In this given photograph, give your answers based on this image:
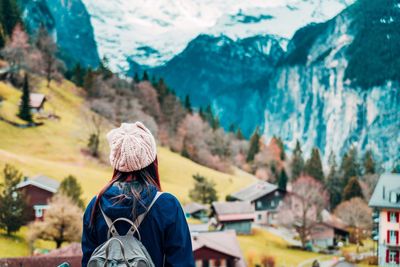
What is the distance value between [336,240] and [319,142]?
37468 millimetres

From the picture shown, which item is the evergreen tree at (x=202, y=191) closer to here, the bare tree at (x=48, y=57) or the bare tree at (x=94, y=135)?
the bare tree at (x=94, y=135)

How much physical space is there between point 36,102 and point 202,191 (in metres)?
22.9

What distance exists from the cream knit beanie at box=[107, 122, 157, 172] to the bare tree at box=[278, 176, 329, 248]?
157 feet

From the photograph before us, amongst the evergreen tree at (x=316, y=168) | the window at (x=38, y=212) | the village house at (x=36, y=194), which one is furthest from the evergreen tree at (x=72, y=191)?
the evergreen tree at (x=316, y=168)

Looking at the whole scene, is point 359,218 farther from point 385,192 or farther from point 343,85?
point 343,85

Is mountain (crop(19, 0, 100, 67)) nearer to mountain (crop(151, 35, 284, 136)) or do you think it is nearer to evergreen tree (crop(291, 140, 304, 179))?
mountain (crop(151, 35, 284, 136))

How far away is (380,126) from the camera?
5875 cm

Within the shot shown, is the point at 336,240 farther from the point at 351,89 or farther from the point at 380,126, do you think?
the point at 351,89

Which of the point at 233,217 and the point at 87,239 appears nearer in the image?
the point at 87,239

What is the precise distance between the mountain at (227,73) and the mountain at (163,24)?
2621mm

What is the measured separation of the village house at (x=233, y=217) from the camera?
56.0m

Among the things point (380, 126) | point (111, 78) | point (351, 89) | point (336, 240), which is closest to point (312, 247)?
point (336, 240)

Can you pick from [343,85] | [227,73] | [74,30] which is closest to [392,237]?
[343,85]

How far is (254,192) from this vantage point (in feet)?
220
